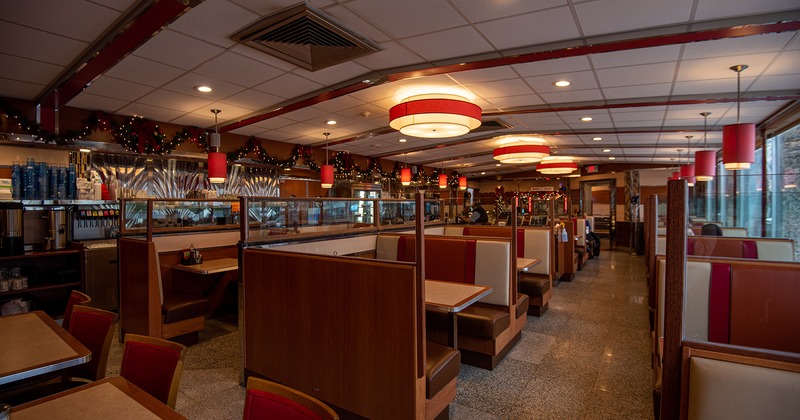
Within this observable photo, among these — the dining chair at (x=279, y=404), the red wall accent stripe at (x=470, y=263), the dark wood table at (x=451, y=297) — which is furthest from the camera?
the red wall accent stripe at (x=470, y=263)

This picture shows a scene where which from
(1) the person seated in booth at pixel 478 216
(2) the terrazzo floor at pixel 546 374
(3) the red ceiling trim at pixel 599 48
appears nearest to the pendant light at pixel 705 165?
(2) the terrazzo floor at pixel 546 374

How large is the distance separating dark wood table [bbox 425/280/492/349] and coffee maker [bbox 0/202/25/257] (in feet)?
17.7

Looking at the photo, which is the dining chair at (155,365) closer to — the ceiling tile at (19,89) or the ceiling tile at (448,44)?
the ceiling tile at (448,44)

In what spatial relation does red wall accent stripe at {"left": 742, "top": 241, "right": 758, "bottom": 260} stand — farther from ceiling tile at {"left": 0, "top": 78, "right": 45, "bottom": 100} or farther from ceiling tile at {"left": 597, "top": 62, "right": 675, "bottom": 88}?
ceiling tile at {"left": 0, "top": 78, "right": 45, "bottom": 100}

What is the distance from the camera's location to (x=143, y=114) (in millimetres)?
6098

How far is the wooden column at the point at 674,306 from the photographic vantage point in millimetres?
1353

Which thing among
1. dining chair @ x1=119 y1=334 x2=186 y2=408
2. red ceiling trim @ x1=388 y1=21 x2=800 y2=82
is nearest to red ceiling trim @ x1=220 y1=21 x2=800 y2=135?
red ceiling trim @ x1=388 y1=21 x2=800 y2=82

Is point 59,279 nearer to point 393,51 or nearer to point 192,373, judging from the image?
point 192,373

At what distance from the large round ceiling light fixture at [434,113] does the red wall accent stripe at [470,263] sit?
1857 millimetres

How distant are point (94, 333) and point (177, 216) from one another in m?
3.53

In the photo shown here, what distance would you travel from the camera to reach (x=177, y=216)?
538cm

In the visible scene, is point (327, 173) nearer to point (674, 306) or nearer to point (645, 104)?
point (645, 104)

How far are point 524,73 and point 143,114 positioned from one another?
19.3 feet

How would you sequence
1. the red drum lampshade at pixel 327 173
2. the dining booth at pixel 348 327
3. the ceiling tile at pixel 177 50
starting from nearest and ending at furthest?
the dining booth at pixel 348 327
the ceiling tile at pixel 177 50
the red drum lampshade at pixel 327 173
